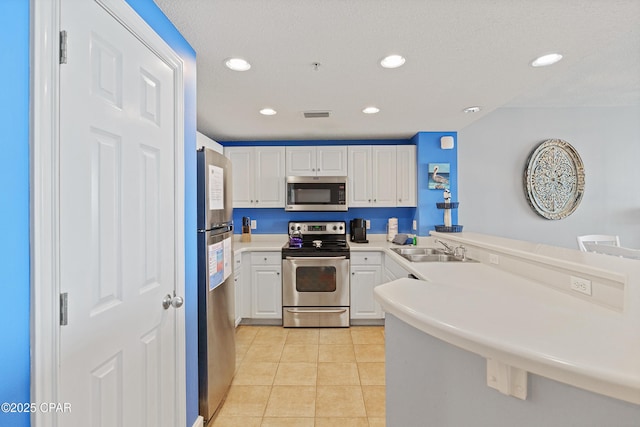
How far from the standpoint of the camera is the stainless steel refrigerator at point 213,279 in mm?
1778

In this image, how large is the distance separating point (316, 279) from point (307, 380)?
1184 mm

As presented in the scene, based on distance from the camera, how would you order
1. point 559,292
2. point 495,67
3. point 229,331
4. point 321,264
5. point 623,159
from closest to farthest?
1. point 559,292
2. point 495,67
3. point 229,331
4. point 321,264
5. point 623,159

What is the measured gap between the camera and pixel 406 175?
12.1 feet

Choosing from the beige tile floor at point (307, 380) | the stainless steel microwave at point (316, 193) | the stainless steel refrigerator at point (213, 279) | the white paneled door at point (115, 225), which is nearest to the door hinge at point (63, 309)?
the white paneled door at point (115, 225)

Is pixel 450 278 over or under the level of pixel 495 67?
under

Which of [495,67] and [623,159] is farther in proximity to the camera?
[623,159]

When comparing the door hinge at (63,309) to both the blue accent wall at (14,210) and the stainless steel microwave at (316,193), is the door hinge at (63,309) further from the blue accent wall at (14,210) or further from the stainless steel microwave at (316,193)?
the stainless steel microwave at (316,193)

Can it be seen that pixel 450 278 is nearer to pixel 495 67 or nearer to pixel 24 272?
pixel 495 67

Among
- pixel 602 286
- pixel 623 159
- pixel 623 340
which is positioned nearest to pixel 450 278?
pixel 602 286

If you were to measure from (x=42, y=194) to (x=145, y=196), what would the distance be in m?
0.45

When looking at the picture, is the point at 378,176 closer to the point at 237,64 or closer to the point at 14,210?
the point at 237,64

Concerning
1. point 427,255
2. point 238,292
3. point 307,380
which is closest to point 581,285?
point 427,255

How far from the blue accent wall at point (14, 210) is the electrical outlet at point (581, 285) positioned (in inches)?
80.5

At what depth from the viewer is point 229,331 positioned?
217 centimetres
